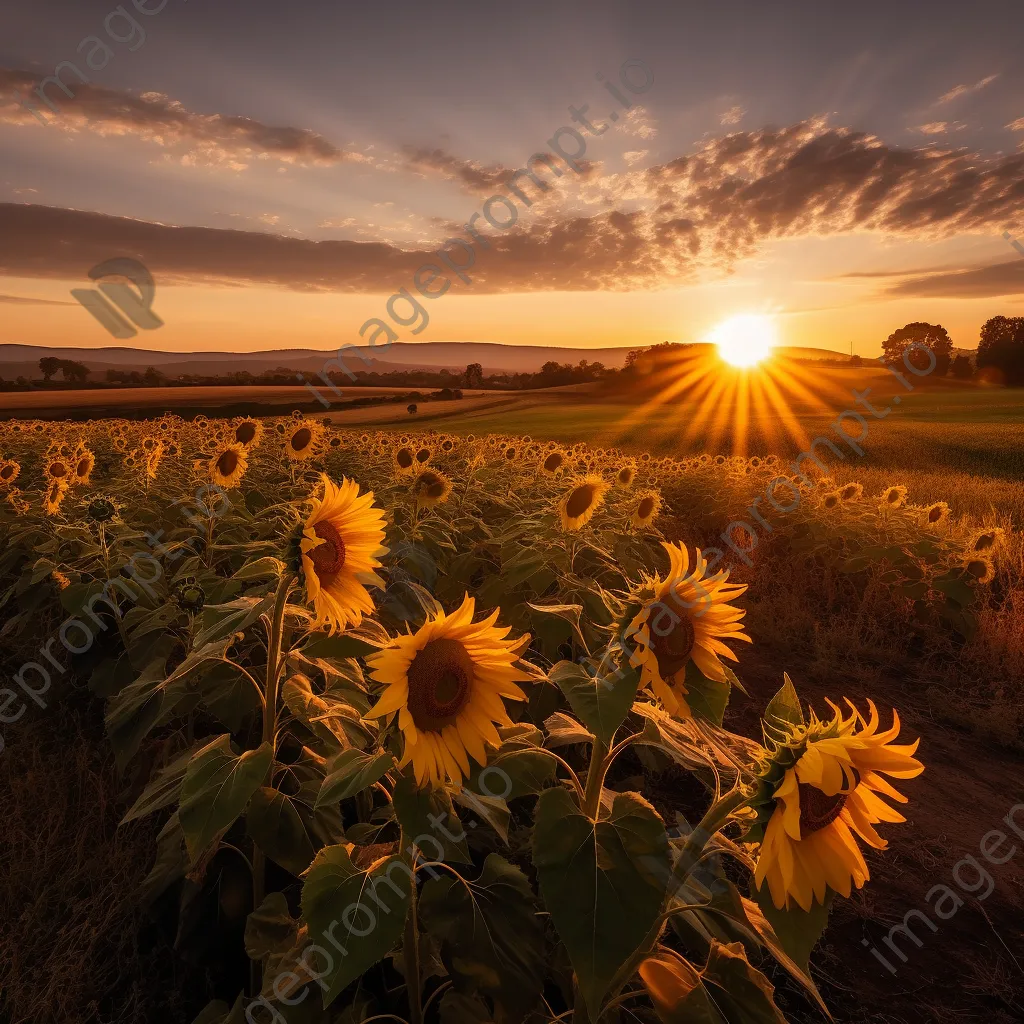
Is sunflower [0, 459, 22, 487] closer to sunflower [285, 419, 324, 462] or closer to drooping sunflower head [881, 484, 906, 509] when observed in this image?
sunflower [285, 419, 324, 462]

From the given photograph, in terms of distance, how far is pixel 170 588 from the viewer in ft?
15.0

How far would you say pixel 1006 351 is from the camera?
189 ft

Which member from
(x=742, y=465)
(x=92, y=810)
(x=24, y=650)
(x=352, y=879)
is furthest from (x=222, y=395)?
(x=352, y=879)

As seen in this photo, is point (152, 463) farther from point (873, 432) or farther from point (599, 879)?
point (873, 432)

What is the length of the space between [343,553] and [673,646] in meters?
1.20

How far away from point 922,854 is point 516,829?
2.56 meters

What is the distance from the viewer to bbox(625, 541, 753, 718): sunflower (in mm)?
1693

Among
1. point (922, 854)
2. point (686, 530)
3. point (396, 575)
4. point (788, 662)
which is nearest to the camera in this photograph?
point (396, 575)

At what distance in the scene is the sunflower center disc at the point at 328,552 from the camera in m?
2.21

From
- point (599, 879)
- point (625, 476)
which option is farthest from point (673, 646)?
point (625, 476)

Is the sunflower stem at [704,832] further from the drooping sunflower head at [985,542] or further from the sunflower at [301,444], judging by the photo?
the drooping sunflower head at [985,542]

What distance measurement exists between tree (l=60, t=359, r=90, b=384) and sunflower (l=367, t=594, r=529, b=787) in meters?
44.4

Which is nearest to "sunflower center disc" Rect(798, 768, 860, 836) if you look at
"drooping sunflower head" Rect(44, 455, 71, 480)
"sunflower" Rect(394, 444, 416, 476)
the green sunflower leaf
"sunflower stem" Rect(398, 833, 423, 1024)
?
the green sunflower leaf

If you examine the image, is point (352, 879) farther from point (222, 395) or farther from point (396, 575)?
point (222, 395)
